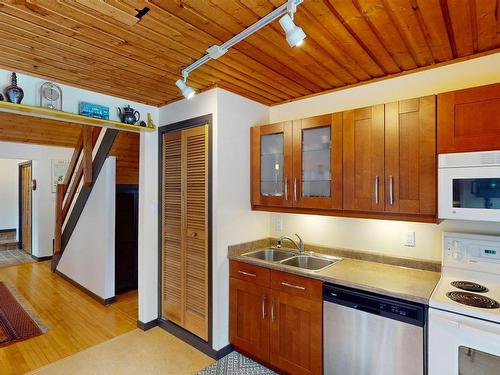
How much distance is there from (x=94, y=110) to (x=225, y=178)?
134cm

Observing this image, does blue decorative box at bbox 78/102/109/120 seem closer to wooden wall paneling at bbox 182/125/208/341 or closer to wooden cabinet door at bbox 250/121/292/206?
wooden wall paneling at bbox 182/125/208/341

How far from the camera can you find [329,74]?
91.3 inches

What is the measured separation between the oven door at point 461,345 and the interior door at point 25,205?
7.65 metres

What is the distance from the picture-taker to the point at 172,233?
2.98m

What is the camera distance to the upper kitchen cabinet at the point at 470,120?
1623 millimetres

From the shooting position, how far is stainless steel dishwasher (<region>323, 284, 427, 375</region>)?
1.65 metres

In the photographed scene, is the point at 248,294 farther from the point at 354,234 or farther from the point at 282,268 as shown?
the point at 354,234

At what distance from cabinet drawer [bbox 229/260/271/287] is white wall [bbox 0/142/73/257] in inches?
208

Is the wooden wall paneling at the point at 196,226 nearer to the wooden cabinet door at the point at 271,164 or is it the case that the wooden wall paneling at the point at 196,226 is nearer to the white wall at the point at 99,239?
the wooden cabinet door at the point at 271,164

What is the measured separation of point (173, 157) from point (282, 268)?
1.63 meters

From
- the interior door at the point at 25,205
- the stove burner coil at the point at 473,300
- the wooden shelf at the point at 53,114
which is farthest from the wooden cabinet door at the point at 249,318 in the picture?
the interior door at the point at 25,205

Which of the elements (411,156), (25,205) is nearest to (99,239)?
(411,156)

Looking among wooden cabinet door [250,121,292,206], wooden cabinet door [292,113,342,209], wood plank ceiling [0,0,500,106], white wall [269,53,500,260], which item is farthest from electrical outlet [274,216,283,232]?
wood plank ceiling [0,0,500,106]

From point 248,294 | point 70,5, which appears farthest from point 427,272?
point 70,5
